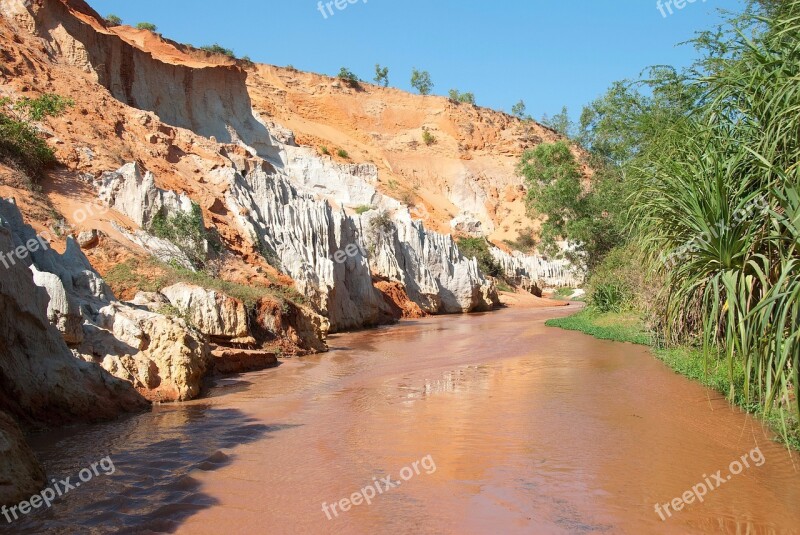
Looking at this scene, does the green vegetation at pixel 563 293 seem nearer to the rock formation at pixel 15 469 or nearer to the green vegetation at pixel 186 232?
the green vegetation at pixel 186 232

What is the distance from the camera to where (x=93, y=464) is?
6.46 metres

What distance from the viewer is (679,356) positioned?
12156mm

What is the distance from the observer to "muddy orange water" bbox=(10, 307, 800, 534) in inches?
204

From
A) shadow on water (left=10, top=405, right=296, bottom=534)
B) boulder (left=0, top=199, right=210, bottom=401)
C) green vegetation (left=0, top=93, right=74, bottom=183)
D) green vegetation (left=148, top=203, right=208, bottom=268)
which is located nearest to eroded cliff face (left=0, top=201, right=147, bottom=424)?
shadow on water (left=10, top=405, right=296, bottom=534)

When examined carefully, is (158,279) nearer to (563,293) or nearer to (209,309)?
(209,309)

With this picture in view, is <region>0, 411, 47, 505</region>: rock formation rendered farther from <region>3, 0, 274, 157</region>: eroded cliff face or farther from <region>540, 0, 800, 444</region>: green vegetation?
<region>3, 0, 274, 157</region>: eroded cliff face

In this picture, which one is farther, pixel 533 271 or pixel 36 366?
pixel 533 271

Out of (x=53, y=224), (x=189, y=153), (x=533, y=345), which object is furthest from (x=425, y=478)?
(x=189, y=153)

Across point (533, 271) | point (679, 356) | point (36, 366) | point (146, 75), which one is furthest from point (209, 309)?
point (533, 271)

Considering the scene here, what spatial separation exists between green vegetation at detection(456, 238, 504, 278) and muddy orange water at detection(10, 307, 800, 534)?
33.4 m

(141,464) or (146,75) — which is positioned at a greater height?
(146,75)

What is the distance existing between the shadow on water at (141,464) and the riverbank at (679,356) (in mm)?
4855

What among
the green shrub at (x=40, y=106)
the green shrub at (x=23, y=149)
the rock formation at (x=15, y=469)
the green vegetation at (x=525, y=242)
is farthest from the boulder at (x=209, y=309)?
the green vegetation at (x=525, y=242)

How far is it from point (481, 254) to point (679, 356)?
33.2m
